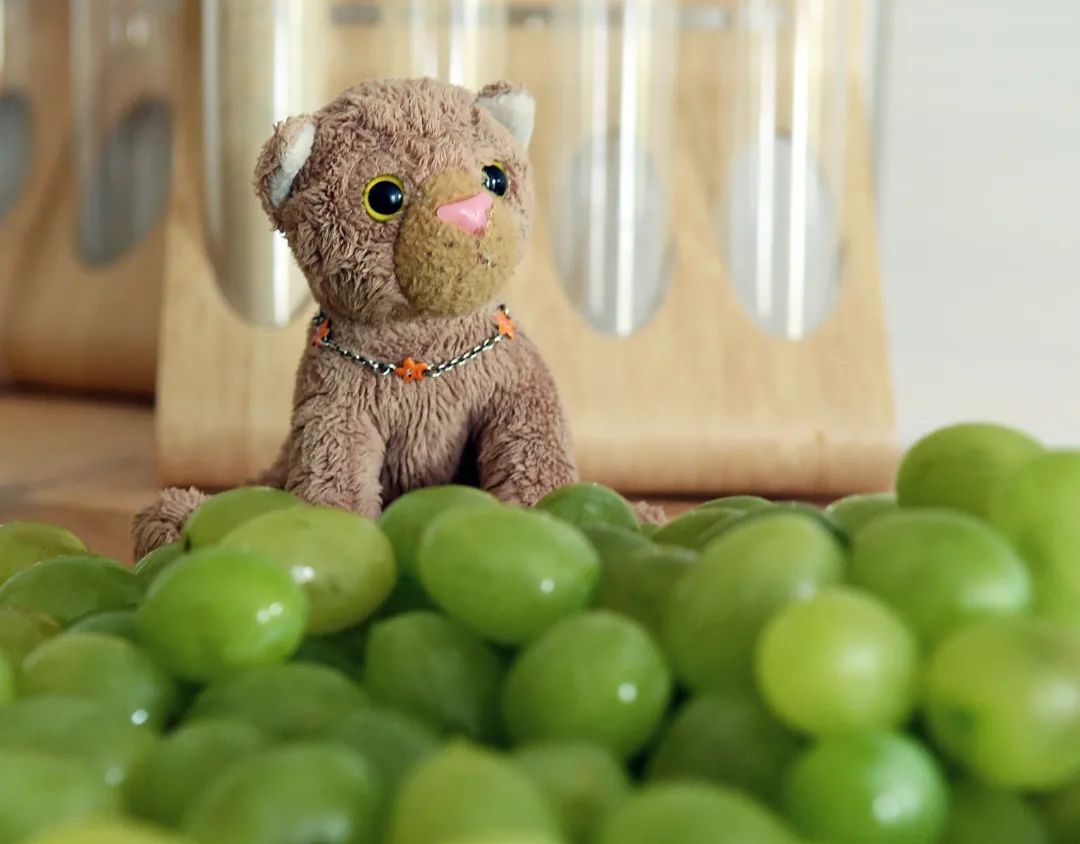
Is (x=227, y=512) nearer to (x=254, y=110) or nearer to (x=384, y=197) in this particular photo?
(x=384, y=197)

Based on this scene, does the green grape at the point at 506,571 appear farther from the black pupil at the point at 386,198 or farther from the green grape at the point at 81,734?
the black pupil at the point at 386,198

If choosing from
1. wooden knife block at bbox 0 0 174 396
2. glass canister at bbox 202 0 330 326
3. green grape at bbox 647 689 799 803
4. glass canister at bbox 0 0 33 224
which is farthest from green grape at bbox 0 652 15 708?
glass canister at bbox 0 0 33 224

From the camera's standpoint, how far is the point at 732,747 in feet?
0.55

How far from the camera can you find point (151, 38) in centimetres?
104

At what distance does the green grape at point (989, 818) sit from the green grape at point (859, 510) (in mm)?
56

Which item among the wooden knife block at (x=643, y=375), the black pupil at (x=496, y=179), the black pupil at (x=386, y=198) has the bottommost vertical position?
the wooden knife block at (x=643, y=375)

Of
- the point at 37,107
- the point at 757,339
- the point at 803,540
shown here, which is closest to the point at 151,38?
the point at 37,107

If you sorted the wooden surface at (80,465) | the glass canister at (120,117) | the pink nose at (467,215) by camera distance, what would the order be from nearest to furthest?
the pink nose at (467,215), the wooden surface at (80,465), the glass canister at (120,117)

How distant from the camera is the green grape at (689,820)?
0.45 ft

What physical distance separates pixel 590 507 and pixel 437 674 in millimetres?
84

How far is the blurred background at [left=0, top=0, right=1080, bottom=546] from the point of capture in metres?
0.85

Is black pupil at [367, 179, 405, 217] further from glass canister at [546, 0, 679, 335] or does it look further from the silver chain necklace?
glass canister at [546, 0, 679, 335]

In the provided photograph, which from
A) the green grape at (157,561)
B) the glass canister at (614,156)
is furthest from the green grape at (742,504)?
the glass canister at (614,156)

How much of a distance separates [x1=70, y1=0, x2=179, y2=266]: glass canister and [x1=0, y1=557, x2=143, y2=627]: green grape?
2.76 feet
